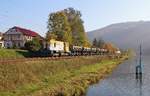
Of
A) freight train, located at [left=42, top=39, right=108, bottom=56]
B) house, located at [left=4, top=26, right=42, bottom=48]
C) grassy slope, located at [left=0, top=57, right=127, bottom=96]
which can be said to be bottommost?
grassy slope, located at [left=0, top=57, right=127, bottom=96]

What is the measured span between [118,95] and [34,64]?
12065 millimetres

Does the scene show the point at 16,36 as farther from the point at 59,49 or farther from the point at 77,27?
the point at 59,49

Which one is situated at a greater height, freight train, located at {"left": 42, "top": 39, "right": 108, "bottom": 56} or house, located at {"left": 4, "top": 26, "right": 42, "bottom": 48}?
house, located at {"left": 4, "top": 26, "right": 42, "bottom": 48}

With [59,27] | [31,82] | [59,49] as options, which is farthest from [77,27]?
[31,82]

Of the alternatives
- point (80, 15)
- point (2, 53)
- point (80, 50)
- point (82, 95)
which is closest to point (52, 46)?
point (2, 53)

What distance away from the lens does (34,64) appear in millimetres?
44656

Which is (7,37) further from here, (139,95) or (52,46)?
(139,95)

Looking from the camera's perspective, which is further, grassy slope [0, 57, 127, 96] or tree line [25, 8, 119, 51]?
tree line [25, 8, 119, 51]

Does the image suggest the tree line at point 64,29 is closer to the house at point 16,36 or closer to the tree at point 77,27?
the tree at point 77,27

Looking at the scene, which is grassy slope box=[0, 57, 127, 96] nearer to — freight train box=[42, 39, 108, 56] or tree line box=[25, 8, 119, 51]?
freight train box=[42, 39, 108, 56]

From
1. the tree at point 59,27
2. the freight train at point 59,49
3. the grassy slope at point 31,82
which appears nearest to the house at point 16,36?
the tree at point 59,27

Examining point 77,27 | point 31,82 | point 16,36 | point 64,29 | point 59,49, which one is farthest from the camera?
point 77,27

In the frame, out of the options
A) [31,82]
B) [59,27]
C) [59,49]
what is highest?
[59,27]

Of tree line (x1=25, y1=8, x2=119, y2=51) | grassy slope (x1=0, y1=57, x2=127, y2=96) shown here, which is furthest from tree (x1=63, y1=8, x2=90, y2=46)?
grassy slope (x1=0, y1=57, x2=127, y2=96)
